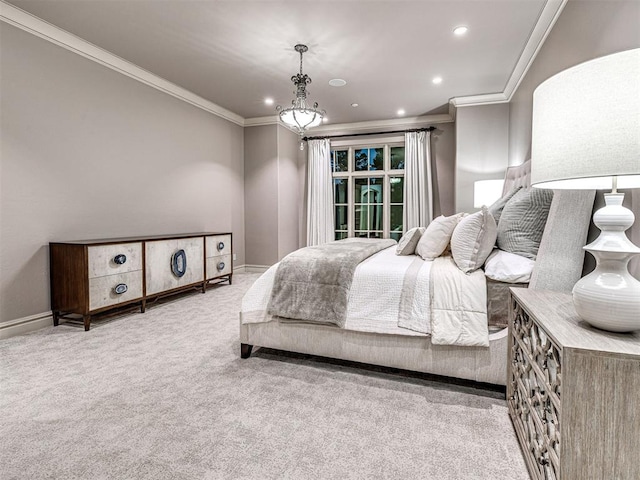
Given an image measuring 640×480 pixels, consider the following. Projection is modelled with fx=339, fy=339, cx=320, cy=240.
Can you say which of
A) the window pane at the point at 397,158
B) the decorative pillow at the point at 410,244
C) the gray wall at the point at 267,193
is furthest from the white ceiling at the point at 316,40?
the decorative pillow at the point at 410,244

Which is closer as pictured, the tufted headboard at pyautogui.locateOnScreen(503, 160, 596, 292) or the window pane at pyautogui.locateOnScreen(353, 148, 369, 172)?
the tufted headboard at pyautogui.locateOnScreen(503, 160, 596, 292)

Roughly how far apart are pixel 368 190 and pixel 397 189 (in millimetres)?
A: 526

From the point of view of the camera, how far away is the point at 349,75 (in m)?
3.95

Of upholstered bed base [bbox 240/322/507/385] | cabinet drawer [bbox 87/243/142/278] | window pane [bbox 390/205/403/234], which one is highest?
window pane [bbox 390/205/403/234]

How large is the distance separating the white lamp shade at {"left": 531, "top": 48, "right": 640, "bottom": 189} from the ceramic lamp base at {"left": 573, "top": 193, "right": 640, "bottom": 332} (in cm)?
18

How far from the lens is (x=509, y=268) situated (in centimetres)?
181

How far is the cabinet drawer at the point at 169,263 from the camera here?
3484mm

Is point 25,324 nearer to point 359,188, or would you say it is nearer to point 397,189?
point 359,188

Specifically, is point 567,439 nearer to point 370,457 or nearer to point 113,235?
point 370,457

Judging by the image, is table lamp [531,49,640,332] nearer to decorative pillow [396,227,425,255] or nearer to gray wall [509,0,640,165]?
gray wall [509,0,640,165]

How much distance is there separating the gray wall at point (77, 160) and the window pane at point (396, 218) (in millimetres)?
3232

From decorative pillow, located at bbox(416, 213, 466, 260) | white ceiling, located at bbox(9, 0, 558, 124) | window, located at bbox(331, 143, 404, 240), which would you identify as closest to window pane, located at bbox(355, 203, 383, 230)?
window, located at bbox(331, 143, 404, 240)

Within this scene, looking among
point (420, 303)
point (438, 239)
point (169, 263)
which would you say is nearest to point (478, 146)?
point (438, 239)

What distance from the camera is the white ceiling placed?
2.68 metres
